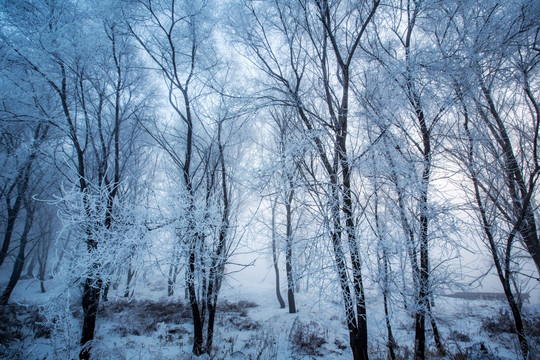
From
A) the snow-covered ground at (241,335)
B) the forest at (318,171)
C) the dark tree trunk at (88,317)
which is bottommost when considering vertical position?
the snow-covered ground at (241,335)

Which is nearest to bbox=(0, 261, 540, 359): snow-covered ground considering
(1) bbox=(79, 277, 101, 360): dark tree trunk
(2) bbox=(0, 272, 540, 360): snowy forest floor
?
(2) bbox=(0, 272, 540, 360): snowy forest floor

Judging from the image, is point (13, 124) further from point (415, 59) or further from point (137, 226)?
point (415, 59)

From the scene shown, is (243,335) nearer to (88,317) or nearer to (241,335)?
(241,335)

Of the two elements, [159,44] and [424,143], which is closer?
[424,143]

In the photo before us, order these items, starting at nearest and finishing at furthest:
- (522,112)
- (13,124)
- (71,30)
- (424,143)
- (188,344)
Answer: (424,143), (522,112), (71,30), (188,344), (13,124)

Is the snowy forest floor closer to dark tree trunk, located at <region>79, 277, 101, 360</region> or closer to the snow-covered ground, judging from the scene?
the snow-covered ground

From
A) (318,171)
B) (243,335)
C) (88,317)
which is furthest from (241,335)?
(318,171)

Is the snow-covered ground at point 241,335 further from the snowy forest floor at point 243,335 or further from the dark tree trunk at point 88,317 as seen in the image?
the dark tree trunk at point 88,317

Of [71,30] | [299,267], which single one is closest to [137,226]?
[299,267]

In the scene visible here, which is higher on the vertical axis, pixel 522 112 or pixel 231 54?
pixel 231 54

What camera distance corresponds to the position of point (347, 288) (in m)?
1.96

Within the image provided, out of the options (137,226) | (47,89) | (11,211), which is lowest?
(137,226)

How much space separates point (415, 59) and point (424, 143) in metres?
1.05

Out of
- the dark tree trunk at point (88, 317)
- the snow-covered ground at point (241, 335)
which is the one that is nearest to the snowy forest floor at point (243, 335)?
the snow-covered ground at point (241, 335)
